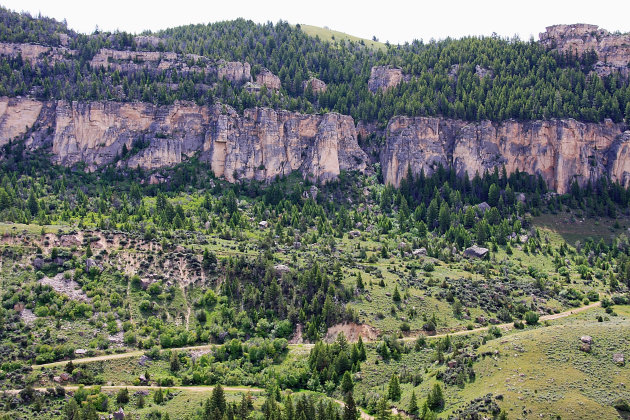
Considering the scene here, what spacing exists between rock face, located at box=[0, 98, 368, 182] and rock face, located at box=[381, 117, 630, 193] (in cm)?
1283

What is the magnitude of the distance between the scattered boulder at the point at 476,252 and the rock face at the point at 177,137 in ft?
145

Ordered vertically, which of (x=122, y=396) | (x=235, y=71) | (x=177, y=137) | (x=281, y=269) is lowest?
(x=122, y=396)

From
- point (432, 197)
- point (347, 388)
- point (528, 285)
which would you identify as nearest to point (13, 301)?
point (347, 388)

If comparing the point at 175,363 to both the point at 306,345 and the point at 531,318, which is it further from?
the point at 531,318

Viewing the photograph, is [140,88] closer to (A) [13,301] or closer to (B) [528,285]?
(A) [13,301]

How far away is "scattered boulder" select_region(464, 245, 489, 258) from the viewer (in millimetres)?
132625

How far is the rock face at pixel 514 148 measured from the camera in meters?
161

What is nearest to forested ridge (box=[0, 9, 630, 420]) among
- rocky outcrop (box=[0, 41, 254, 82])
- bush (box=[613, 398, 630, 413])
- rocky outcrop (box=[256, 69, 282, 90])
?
bush (box=[613, 398, 630, 413])

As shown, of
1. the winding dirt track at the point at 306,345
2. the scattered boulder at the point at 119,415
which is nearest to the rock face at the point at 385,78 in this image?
the winding dirt track at the point at 306,345

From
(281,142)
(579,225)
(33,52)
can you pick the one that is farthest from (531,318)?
(33,52)

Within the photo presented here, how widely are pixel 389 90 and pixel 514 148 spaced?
122 ft

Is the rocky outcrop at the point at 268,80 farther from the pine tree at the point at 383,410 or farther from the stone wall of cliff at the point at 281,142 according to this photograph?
the pine tree at the point at 383,410

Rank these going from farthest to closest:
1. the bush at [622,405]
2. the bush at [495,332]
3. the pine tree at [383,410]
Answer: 1. the bush at [495,332]
2. the pine tree at [383,410]
3. the bush at [622,405]

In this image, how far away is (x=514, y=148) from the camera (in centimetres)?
16612
